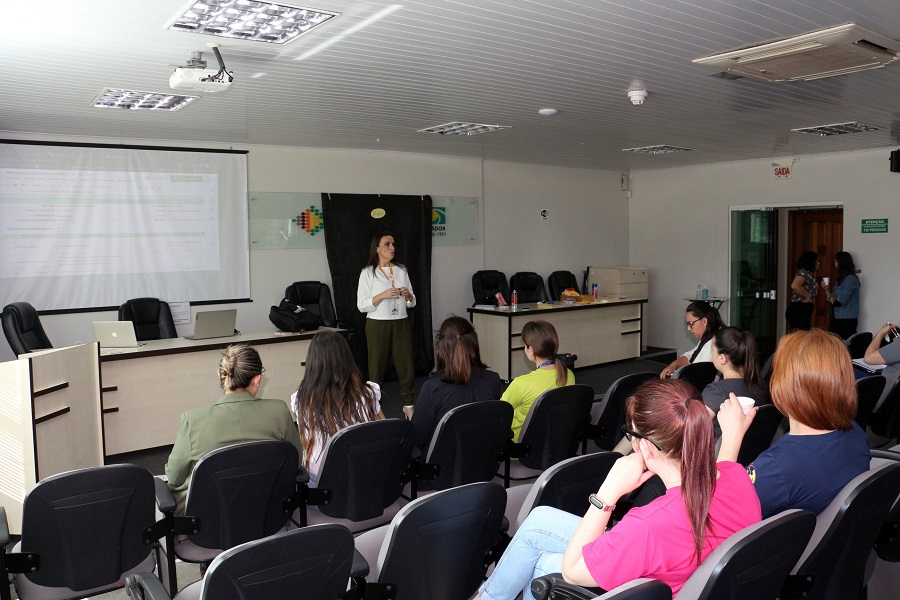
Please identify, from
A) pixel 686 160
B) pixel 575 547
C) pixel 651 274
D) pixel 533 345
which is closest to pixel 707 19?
pixel 533 345

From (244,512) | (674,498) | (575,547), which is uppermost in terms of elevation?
(674,498)

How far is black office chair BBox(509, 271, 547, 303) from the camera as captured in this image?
9875 mm

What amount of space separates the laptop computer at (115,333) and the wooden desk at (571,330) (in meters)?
4.17

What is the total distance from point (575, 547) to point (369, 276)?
16.4ft

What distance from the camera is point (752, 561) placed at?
1709 millimetres

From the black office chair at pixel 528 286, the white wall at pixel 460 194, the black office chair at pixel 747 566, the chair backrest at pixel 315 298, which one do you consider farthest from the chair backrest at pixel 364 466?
the black office chair at pixel 528 286

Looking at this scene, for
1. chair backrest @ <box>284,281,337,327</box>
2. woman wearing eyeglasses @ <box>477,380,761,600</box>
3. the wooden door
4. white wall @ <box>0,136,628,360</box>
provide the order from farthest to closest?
the wooden door < white wall @ <box>0,136,628,360</box> < chair backrest @ <box>284,281,337,327</box> < woman wearing eyeglasses @ <box>477,380,761,600</box>

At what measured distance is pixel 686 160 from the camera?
1003 cm

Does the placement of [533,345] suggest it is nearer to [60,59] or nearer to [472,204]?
[60,59]

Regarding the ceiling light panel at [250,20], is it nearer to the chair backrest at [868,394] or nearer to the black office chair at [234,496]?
the black office chair at [234,496]

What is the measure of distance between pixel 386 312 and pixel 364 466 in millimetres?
3626

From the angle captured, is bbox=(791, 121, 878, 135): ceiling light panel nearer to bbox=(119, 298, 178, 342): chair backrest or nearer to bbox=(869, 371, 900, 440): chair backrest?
bbox=(869, 371, 900, 440): chair backrest

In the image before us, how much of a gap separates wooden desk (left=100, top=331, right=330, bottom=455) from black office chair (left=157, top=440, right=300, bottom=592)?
2978mm

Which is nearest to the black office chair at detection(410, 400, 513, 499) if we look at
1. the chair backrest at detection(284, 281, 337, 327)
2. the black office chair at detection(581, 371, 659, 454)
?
the black office chair at detection(581, 371, 659, 454)
